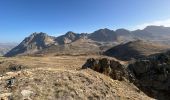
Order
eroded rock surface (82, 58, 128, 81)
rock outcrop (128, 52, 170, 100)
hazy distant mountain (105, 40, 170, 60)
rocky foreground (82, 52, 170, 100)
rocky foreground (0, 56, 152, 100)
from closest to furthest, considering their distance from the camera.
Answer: rocky foreground (0, 56, 152, 100)
eroded rock surface (82, 58, 128, 81)
rocky foreground (82, 52, 170, 100)
rock outcrop (128, 52, 170, 100)
hazy distant mountain (105, 40, 170, 60)

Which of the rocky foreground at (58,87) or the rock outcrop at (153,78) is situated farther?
the rock outcrop at (153,78)

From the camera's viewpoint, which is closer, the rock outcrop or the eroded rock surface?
the eroded rock surface

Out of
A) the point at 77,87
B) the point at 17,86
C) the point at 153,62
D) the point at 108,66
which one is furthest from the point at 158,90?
the point at 17,86

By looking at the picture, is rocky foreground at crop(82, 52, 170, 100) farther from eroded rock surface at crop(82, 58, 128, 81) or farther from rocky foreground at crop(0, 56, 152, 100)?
rocky foreground at crop(0, 56, 152, 100)

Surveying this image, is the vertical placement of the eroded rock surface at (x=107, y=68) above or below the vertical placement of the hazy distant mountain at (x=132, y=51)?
above

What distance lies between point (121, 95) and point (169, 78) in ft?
54.3

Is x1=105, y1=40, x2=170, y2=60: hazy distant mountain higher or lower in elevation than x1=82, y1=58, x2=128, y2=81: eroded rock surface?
lower

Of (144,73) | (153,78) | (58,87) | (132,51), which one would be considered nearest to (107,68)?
(58,87)

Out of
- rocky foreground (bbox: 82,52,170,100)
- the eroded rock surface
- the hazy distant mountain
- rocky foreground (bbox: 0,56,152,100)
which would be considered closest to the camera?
rocky foreground (bbox: 0,56,152,100)

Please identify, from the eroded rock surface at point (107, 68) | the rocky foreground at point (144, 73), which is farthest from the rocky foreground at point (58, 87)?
the rocky foreground at point (144, 73)

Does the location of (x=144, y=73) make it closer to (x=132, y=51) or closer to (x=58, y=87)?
(x=58, y=87)

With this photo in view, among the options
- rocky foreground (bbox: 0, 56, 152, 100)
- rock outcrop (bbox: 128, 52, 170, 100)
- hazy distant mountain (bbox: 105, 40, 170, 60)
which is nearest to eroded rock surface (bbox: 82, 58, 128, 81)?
rock outcrop (bbox: 128, 52, 170, 100)

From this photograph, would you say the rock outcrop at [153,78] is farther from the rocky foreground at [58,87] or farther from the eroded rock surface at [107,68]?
the rocky foreground at [58,87]

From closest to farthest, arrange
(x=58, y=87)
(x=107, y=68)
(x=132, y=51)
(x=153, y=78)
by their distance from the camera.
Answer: (x=58, y=87) < (x=107, y=68) < (x=153, y=78) < (x=132, y=51)
